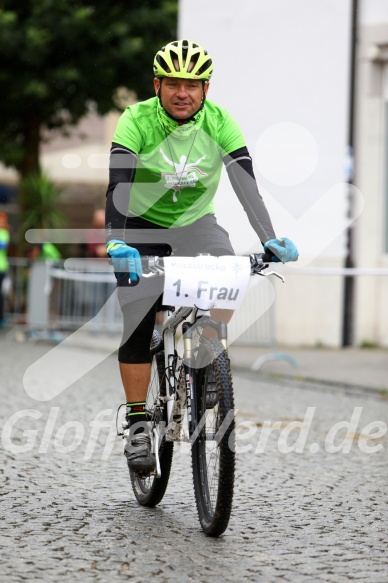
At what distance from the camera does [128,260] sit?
4.70m

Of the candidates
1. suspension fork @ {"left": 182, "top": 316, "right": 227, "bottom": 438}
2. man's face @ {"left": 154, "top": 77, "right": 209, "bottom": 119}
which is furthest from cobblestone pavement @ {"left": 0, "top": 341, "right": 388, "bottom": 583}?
man's face @ {"left": 154, "top": 77, "right": 209, "bottom": 119}

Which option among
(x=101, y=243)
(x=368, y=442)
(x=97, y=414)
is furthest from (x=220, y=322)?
(x=101, y=243)

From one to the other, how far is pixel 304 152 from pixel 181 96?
10578mm

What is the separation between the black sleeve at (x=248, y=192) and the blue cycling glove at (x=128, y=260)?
59 cm

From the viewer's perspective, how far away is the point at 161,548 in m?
4.64

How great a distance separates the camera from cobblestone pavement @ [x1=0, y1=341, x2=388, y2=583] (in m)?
4.34

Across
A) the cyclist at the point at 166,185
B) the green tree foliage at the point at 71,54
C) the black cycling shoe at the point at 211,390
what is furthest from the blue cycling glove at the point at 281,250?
the green tree foliage at the point at 71,54

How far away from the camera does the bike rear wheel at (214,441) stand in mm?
4625

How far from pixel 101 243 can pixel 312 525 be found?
13.6m

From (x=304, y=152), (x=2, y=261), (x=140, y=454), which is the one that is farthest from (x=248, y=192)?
(x=2, y=261)

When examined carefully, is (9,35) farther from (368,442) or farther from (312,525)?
(312,525)

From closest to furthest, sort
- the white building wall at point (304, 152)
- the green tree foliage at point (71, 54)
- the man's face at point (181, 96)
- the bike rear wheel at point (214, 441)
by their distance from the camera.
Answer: the bike rear wheel at point (214, 441) → the man's face at point (181, 96) → the white building wall at point (304, 152) → the green tree foliage at point (71, 54)

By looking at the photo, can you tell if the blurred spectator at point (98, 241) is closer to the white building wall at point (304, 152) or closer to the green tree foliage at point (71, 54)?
the white building wall at point (304, 152)

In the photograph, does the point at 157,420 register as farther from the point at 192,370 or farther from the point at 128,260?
the point at 128,260
